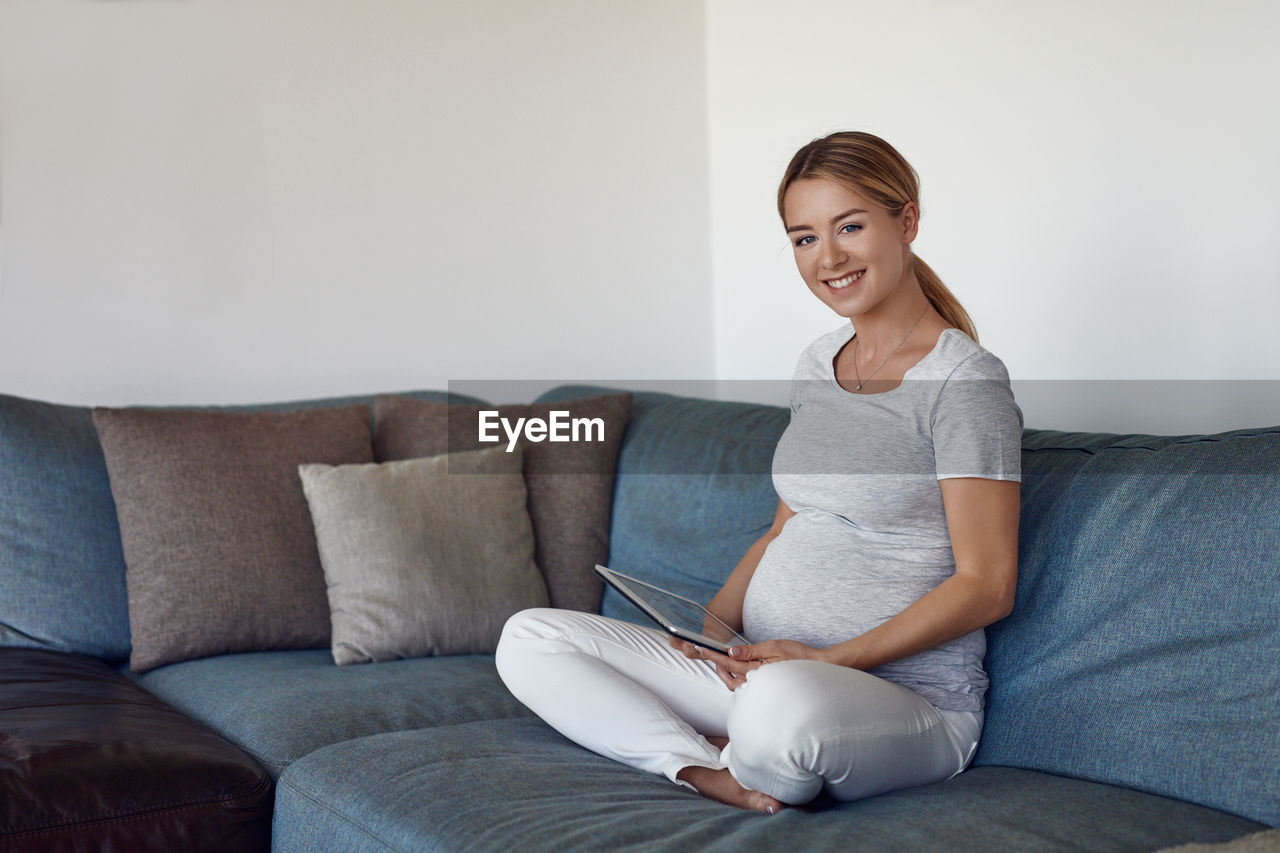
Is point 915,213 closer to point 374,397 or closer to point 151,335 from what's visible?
point 374,397

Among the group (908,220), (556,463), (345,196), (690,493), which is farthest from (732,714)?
(345,196)

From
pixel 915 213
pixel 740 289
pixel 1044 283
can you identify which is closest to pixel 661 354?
pixel 740 289

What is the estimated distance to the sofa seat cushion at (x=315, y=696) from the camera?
180 cm

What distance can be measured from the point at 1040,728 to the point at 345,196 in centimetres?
221

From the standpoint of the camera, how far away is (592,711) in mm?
1638

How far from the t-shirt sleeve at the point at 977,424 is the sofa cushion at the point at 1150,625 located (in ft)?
0.59

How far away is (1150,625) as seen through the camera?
1503 millimetres

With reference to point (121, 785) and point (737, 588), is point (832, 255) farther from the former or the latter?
point (121, 785)

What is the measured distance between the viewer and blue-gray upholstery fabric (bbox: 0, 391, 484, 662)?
7.45ft

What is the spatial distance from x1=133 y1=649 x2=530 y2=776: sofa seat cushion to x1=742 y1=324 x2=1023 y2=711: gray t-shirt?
1.88 feet

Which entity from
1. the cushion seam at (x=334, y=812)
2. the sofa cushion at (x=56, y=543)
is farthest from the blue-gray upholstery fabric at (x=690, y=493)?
the sofa cushion at (x=56, y=543)

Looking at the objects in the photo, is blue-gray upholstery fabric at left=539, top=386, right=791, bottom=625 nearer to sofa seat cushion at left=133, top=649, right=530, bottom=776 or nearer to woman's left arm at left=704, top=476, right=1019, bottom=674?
sofa seat cushion at left=133, top=649, right=530, bottom=776

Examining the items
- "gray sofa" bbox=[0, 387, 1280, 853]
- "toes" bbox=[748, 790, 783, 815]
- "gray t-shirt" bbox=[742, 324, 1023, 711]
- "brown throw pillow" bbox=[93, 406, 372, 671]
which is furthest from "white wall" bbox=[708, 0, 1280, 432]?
"brown throw pillow" bbox=[93, 406, 372, 671]

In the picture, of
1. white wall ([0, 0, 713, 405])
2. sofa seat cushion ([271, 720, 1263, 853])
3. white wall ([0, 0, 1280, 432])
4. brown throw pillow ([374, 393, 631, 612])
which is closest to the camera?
sofa seat cushion ([271, 720, 1263, 853])
